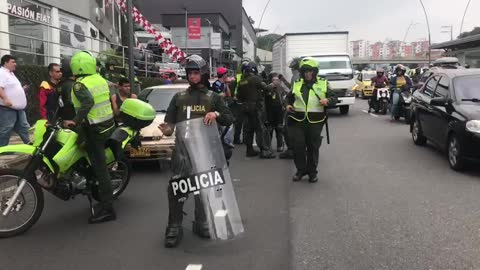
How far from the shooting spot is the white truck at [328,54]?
773 inches

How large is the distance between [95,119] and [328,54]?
52.6ft

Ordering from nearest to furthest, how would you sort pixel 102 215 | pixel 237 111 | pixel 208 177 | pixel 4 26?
pixel 208 177 → pixel 102 215 → pixel 237 111 → pixel 4 26

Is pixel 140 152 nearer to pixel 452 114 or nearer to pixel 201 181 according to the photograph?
pixel 201 181

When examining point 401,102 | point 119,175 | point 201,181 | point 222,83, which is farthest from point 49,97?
point 401,102

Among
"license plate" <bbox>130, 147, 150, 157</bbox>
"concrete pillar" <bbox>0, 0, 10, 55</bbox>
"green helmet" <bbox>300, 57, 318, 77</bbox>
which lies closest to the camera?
"green helmet" <bbox>300, 57, 318, 77</bbox>

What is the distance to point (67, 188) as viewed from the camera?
6.03 meters

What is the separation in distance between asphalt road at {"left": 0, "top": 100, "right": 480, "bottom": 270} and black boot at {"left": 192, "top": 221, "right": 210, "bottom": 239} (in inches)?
3.3

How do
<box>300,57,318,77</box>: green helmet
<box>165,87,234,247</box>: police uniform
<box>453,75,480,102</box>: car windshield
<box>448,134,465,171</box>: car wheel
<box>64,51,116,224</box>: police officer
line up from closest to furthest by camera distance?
<box>165,87,234,247</box>: police uniform, <box>64,51,116,224</box>: police officer, <box>300,57,318,77</box>: green helmet, <box>448,134,465,171</box>: car wheel, <box>453,75,480,102</box>: car windshield

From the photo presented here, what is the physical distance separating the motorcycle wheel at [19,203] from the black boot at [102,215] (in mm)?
604

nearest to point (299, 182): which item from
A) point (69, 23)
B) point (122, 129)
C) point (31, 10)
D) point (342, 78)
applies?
point (122, 129)

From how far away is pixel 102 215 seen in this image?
240 inches

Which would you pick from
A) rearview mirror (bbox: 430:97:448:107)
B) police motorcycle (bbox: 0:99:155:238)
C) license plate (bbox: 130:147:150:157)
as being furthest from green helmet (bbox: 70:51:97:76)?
rearview mirror (bbox: 430:97:448:107)

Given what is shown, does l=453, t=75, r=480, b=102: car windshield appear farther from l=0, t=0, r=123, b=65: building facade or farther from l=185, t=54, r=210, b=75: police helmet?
l=0, t=0, r=123, b=65: building facade

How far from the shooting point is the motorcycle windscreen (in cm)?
507
